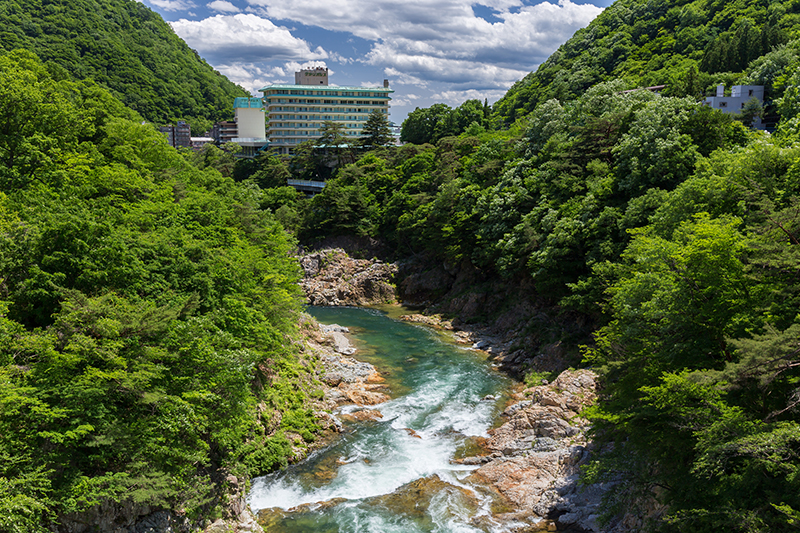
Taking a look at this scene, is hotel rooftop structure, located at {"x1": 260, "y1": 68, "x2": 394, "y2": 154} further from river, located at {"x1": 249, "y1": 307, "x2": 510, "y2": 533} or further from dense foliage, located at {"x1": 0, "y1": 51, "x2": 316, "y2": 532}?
river, located at {"x1": 249, "y1": 307, "x2": 510, "y2": 533}

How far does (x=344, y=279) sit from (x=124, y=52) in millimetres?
82559

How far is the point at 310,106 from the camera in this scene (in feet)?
306

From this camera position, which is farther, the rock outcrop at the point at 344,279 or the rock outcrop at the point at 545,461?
the rock outcrop at the point at 344,279

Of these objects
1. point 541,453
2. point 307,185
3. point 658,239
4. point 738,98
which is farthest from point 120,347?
point 307,185

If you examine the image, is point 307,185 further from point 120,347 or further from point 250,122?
point 120,347

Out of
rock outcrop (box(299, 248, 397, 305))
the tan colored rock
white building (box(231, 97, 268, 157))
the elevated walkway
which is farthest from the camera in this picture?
white building (box(231, 97, 268, 157))

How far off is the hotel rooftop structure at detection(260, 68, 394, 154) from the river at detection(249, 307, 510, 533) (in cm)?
6845

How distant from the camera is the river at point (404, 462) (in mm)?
17281

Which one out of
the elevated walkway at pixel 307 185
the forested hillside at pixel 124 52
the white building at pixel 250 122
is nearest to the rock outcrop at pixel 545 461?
the elevated walkway at pixel 307 185

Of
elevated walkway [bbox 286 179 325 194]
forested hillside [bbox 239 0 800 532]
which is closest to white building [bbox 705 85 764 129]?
forested hillside [bbox 239 0 800 532]

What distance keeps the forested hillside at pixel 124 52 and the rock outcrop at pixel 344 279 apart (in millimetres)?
50696

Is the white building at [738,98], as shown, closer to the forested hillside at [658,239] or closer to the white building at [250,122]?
the forested hillside at [658,239]

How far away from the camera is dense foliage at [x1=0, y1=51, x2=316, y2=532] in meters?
12.5

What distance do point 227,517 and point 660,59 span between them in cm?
8591
